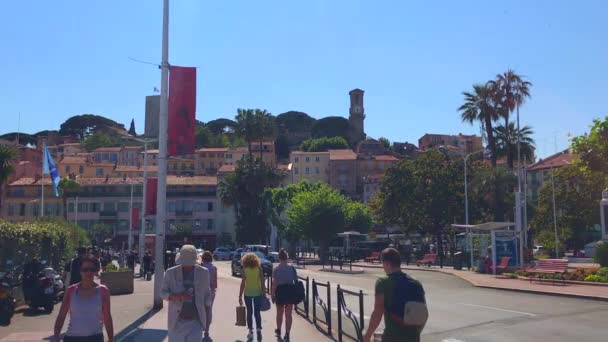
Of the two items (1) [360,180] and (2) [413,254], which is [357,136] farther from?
(2) [413,254]

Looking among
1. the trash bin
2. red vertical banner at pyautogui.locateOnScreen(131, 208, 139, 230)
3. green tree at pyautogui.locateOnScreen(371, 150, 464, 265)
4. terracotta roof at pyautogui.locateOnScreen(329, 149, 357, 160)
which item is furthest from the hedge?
terracotta roof at pyautogui.locateOnScreen(329, 149, 357, 160)

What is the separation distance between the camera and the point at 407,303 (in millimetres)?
5879

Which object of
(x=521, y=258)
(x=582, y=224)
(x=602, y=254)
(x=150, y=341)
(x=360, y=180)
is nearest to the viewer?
(x=150, y=341)

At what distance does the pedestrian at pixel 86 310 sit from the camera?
6.16 metres

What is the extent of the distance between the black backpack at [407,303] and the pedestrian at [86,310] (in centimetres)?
284

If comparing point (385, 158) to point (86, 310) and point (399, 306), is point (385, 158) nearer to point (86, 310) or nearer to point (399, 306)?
point (399, 306)

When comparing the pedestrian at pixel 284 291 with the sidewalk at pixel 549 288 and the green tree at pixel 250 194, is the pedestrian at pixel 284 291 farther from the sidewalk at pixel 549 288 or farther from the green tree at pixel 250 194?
the green tree at pixel 250 194

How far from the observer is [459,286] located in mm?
25969

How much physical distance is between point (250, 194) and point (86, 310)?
72856mm

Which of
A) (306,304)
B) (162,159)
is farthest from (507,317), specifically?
(162,159)

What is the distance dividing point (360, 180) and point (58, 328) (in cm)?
12199

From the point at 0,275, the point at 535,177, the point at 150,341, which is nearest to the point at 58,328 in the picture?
the point at 150,341

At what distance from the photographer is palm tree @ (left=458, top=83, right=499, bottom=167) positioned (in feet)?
162

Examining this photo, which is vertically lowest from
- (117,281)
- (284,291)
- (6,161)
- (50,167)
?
(117,281)
